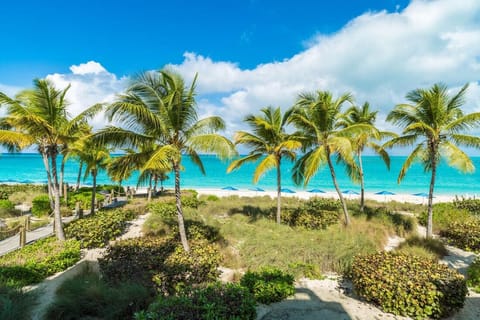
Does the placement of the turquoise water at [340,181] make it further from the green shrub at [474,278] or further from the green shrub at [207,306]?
the green shrub at [207,306]

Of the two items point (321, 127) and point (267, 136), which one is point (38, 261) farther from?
point (321, 127)

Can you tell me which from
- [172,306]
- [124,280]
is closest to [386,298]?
[172,306]

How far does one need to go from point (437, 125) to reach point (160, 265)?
12.4 meters

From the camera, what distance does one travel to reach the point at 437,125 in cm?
1065

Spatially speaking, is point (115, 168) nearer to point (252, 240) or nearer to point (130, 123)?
point (130, 123)

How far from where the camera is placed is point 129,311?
5.71 metres

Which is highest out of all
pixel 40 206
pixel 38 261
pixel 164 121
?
pixel 164 121

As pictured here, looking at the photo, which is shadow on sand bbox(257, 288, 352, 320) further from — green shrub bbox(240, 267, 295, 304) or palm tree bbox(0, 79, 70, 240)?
palm tree bbox(0, 79, 70, 240)

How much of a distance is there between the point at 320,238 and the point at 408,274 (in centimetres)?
462

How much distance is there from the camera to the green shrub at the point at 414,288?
18.5 feet

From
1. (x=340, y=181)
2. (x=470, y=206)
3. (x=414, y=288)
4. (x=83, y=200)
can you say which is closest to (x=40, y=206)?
(x=83, y=200)

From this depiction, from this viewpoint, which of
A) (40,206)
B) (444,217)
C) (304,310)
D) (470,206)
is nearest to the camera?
(304,310)

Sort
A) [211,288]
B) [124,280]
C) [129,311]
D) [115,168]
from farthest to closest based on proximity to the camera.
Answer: [115,168] → [124,280] → [129,311] → [211,288]

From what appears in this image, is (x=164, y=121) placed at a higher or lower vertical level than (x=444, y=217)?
higher
